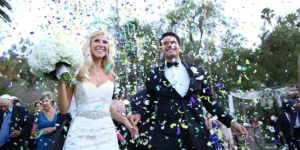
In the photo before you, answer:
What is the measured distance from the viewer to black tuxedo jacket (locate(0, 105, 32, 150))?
6.27 meters

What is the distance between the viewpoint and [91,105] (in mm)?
2838

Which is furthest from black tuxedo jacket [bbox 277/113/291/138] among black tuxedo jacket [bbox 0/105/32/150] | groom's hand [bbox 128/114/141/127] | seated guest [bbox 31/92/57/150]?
black tuxedo jacket [bbox 0/105/32/150]

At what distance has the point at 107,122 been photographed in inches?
114

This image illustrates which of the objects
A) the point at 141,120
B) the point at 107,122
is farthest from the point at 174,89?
the point at 107,122

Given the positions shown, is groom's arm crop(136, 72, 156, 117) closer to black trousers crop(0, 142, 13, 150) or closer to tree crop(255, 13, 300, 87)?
black trousers crop(0, 142, 13, 150)

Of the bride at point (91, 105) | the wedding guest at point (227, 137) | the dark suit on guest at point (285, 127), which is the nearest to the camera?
Answer: the bride at point (91, 105)

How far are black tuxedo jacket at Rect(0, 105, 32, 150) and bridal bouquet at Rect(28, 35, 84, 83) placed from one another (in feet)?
16.1

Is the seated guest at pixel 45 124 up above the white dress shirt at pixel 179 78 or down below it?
below

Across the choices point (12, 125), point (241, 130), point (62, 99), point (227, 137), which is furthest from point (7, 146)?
point (227, 137)

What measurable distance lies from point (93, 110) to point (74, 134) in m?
0.32

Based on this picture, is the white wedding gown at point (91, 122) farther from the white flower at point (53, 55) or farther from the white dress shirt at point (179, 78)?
the white dress shirt at point (179, 78)

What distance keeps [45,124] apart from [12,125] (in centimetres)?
86

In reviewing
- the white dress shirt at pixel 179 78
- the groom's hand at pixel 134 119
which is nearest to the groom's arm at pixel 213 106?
the white dress shirt at pixel 179 78

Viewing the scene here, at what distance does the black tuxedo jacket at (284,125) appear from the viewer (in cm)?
847
